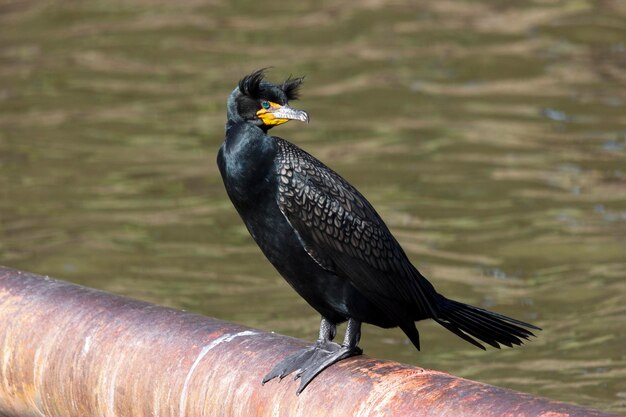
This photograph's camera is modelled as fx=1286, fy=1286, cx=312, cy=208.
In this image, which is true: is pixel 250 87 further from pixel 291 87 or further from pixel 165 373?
pixel 165 373

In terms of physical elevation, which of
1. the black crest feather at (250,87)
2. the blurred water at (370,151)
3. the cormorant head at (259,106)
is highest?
the black crest feather at (250,87)

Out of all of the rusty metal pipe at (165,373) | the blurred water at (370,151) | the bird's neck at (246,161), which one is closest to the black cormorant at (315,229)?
the bird's neck at (246,161)

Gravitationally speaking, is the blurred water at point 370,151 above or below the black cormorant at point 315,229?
below

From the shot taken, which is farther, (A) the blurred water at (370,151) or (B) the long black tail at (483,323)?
(A) the blurred water at (370,151)

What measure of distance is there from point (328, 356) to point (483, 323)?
0.62 m

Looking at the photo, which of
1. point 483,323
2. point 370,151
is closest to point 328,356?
point 483,323

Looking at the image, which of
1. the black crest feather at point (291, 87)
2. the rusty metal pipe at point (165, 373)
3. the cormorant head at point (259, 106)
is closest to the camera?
the rusty metal pipe at point (165, 373)

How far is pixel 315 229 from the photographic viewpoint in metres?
3.84

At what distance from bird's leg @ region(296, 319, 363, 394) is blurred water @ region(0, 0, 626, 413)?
296cm

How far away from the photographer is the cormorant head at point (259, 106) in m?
3.92

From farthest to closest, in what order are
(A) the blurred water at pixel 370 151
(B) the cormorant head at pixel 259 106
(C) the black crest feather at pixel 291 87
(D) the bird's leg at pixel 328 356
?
(A) the blurred water at pixel 370 151 → (C) the black crest feather at pixel 291 87 → (B) the cormorant head at pixel 259 106 → (D) the bird's leg at pixel 328 356

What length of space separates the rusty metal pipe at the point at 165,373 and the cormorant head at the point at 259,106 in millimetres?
628

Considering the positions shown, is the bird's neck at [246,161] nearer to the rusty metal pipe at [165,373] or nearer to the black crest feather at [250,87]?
the black crest feather at [250,87]

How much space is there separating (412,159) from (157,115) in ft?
8.68
